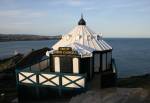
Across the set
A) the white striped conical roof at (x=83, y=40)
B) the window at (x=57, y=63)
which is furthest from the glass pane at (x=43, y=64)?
the window at (x=57, y=63)

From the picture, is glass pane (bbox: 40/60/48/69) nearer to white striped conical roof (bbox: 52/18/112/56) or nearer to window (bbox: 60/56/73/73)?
white striped conical roof (bbox: 52/18/112/56)

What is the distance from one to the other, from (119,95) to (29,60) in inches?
584

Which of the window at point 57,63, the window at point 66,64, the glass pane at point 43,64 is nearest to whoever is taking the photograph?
the window at point 66,64

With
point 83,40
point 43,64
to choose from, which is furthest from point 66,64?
point 43,64

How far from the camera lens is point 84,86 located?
20953 mm

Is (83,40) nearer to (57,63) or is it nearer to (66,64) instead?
(66,64)

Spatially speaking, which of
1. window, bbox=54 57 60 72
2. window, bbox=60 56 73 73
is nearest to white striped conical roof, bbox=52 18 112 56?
window, bbox=60 56 73 73

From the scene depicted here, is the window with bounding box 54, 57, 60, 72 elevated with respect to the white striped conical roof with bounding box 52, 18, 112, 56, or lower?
lower

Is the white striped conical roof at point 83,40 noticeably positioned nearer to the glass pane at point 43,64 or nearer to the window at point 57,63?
the window at point 57,63

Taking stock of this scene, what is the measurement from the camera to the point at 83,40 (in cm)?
2553

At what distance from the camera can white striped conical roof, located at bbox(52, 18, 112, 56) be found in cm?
2452

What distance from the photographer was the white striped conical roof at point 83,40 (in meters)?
24.5

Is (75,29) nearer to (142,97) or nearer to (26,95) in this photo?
(26,95)

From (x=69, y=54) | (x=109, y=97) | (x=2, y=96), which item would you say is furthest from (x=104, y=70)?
(x=2, y=96)
